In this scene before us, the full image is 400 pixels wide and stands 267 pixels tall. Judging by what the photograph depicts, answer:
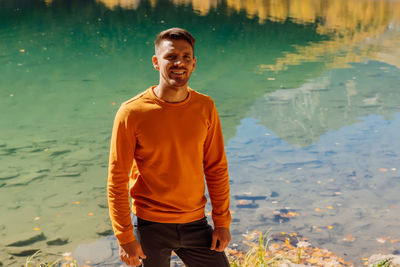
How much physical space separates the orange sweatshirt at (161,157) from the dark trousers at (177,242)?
5cm

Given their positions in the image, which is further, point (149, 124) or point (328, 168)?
point (328, 168)

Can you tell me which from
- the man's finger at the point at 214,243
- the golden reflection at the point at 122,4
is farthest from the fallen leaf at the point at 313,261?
the golden reflection at the point at 122,4

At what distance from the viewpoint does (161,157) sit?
273 centimetres

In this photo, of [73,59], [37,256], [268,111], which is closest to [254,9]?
[73,59]

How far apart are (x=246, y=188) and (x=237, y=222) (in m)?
1.18

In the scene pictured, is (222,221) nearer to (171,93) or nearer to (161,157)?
(161,157)

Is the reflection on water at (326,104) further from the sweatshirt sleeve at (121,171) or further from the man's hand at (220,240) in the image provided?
the sweatshirt sleeve at (121,171)

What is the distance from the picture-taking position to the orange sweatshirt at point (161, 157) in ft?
8.68

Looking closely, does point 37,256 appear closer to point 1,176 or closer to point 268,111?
point 1,176

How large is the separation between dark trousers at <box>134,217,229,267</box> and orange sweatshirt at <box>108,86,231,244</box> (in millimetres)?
46

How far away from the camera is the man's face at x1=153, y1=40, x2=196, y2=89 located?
265cm

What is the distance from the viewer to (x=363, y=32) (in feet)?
86.2

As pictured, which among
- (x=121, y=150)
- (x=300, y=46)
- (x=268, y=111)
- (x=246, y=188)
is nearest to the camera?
(x=121, y=150)

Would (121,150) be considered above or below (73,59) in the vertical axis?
above
